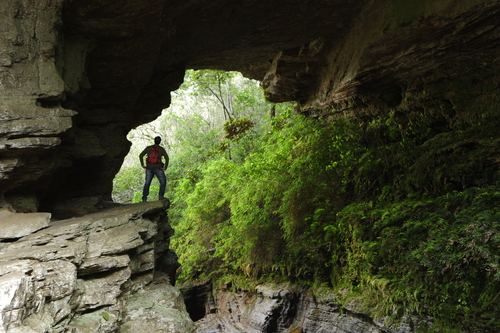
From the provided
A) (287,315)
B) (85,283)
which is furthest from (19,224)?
(287,315)

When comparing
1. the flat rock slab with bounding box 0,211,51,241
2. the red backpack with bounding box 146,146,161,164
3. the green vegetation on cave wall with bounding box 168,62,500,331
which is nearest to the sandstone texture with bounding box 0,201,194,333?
the flat rock slab with bounding box 0,211,51,241

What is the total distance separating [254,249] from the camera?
12.0 meters

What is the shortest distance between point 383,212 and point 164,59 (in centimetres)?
694

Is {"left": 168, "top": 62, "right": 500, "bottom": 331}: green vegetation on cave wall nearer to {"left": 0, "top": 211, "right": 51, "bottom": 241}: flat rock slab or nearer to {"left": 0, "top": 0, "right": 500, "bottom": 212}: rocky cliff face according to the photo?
{"left": 0, "top": 0, "right": 500, "bottom": 212}: rocky cliff face

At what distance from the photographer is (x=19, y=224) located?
619cm

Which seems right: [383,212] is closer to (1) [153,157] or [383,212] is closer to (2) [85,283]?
(2) [85,283]

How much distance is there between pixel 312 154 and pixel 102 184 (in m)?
6.02

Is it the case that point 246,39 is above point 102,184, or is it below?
above

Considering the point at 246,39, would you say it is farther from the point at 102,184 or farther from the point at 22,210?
the point at 22,210

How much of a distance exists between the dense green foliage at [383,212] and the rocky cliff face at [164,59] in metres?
0.75

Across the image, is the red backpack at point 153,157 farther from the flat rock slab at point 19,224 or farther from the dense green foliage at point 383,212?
the flat rock slab at point 19,224

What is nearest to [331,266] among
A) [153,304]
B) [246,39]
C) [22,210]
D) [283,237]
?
[283,237]

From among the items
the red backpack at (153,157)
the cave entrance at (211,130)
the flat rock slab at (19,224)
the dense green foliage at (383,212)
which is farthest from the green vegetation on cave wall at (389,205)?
the flat rock slab at (19,224)

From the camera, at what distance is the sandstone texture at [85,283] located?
413 centimetres
